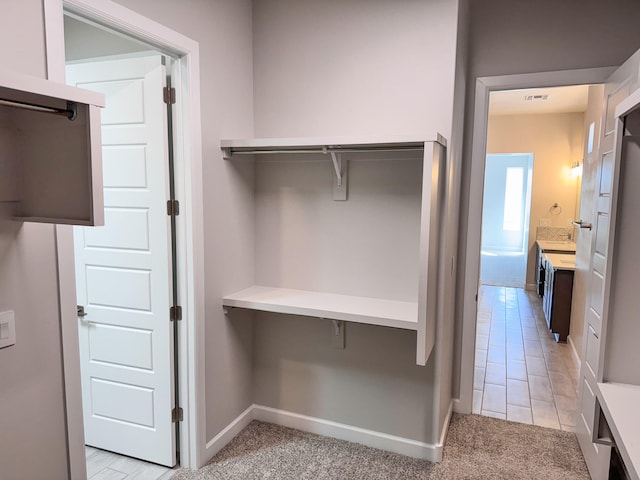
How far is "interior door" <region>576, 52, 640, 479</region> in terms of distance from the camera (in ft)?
7.38

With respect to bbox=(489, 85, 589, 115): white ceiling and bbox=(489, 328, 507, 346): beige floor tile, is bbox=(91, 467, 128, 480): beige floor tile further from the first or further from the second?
bbox=(489, 85, 589, 115): white ceiling

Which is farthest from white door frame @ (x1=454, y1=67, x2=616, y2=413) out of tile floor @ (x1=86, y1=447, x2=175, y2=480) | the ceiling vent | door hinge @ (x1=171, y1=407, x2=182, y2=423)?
the ceiling vent

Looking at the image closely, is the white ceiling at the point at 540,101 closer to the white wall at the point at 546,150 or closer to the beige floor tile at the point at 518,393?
the white wall at the point at 546,150

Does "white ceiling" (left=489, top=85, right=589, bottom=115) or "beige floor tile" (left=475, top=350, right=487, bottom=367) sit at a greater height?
"white ceiling" (left=489, top=85, right=589, bottom=115)

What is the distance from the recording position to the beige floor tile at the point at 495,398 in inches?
132

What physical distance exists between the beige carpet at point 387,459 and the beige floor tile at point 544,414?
0.11m

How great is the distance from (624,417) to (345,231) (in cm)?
163

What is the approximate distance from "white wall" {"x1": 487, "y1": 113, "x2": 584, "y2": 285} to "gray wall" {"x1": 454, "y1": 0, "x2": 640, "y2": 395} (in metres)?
4.14

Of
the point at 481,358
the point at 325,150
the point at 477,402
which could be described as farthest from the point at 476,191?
the point at 481,358

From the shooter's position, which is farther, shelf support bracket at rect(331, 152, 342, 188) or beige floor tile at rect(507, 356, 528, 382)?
beige floor tile at rect(507, 356, 528, 382)

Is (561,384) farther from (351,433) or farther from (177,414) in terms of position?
(177,414)

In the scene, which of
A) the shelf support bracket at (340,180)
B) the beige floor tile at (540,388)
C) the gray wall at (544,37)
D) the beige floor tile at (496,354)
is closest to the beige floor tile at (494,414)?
the beige floor tile at (540,388)

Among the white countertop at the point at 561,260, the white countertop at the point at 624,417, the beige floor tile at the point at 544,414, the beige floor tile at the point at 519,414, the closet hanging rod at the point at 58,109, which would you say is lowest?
the beige floor tile at the point at 519,414

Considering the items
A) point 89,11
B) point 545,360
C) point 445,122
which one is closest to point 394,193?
point 445,122
